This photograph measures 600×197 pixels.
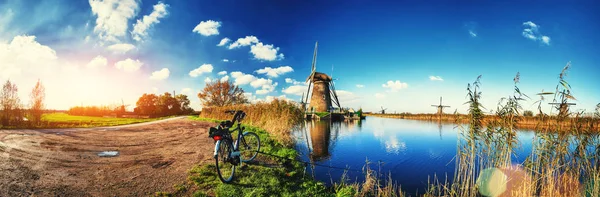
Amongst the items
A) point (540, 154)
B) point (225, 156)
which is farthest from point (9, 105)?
point (540, 154)

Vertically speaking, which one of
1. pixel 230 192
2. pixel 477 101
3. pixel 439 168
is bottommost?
pixel 439 168

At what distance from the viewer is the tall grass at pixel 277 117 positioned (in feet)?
45.0

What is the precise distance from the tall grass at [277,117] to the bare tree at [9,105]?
46.3 feet

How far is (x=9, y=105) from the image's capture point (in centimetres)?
1479

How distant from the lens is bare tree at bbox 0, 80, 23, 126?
14.4m

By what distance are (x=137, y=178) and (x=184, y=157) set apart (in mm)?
2083

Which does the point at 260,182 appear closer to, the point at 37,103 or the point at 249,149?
the point at 249,149

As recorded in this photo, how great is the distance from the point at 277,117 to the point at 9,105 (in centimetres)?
1621

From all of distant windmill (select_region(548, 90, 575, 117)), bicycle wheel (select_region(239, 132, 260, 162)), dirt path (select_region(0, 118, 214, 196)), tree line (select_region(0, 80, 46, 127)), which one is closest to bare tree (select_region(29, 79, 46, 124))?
tree line (select_region(0, 80, 46, 127))

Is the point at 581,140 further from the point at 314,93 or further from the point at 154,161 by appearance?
the point at 314,93

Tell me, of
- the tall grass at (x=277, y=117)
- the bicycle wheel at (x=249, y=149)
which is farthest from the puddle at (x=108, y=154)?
the tall grass at (x=277, y=117)

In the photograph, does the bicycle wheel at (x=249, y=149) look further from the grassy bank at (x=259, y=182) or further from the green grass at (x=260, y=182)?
the green grass at (x=260, y=182)

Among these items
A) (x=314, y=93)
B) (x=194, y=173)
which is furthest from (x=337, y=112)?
(x=194, y=173)

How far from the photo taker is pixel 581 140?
6.57m
